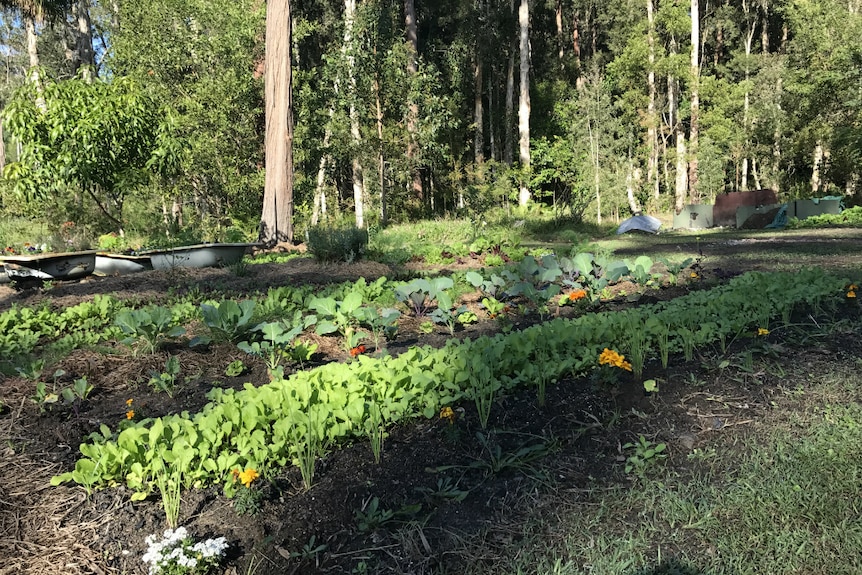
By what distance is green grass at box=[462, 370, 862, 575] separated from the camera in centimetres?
139

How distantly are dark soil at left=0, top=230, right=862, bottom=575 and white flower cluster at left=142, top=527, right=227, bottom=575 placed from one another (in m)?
0.09

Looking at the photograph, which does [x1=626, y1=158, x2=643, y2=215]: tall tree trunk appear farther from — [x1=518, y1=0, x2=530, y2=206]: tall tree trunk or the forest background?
[x1=518, y1=0, x2=530, y2=206]: tall tree trunk

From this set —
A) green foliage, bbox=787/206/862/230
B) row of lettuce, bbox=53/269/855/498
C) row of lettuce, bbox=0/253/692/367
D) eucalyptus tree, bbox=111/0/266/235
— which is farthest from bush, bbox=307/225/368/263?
green foliage, bbox=787/206/862/230

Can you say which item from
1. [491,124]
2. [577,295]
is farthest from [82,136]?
[491,124]

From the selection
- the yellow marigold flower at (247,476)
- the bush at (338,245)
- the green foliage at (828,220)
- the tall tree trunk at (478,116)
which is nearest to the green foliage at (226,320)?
the yellow marigold flower at (247,476)

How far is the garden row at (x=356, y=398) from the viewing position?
176 centimetres

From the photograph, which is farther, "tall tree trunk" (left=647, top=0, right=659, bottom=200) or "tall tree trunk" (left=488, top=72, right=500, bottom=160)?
"tall tree trunk" (left=488, top=72, right=500, bottom=160)

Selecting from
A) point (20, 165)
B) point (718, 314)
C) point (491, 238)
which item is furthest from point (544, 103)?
point (718, 314)

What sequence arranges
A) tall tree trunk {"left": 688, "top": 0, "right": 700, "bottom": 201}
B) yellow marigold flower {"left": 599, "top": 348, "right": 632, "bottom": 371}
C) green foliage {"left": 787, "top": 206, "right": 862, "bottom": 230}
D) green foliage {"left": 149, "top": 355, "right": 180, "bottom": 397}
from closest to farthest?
1. yellow marigold flower {"left": 599, "top": 348, "right": 632, "bottom": 371}
2. green foliage {"left": 149, "top": 355, "right": 180, "bottom": 397}
3. green foliage {"left": 787, "top": 206, "right": 862, "bottom": 230}
4. tall tree trunk {"left": 688, "top": 0, "right": 700, "bottom": 201}

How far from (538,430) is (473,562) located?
701 mm

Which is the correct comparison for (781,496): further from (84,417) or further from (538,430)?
(84,417)

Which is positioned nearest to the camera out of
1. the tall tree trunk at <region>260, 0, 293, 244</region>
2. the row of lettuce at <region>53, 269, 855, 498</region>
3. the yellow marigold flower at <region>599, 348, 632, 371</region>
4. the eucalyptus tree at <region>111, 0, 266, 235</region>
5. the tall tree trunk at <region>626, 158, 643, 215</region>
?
the row of lettuce at <region>53, 269, 855, 498</region>

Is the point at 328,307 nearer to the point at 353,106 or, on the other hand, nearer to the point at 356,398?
the point at 356,398

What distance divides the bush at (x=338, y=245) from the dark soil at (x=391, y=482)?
425cm
